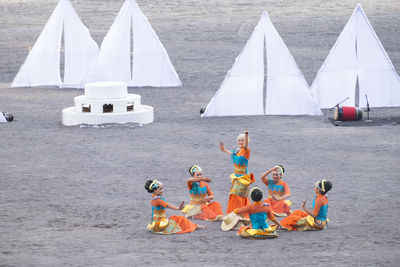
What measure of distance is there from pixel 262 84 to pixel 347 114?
2.50 meters

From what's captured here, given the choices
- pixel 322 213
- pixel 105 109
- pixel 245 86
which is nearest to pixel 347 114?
pixel 245 86

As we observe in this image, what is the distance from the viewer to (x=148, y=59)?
1099 inches

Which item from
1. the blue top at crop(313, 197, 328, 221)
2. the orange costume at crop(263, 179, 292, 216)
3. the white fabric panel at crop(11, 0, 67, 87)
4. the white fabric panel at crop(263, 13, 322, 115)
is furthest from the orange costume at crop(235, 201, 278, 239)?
the white fabric panel at crop(11, 0, 67, 87)

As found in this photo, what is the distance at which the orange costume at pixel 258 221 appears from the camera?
40.7 feet

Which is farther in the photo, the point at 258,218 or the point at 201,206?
the point at 201,206

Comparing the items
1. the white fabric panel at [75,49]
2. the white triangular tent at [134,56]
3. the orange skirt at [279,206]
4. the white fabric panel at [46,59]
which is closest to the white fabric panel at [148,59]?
the white triangular tent at [134,56]

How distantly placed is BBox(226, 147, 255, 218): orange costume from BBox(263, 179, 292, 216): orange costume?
314 millimetres

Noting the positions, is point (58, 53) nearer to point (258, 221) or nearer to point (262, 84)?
point (262, 84)

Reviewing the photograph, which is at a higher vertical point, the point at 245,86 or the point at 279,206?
the point at 245,86

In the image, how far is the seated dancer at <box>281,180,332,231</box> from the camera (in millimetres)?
12641

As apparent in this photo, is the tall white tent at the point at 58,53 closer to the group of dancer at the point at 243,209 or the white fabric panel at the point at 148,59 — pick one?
the white fabric panel at the point at 148,59

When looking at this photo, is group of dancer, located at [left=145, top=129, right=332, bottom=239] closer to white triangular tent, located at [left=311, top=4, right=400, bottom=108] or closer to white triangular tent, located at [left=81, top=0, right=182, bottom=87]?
white triangular tent, located at [left=311, top=4, right=400, bottom=108]

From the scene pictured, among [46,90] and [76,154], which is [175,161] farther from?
[46,90]

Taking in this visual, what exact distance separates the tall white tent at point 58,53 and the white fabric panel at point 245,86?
22.7ft
